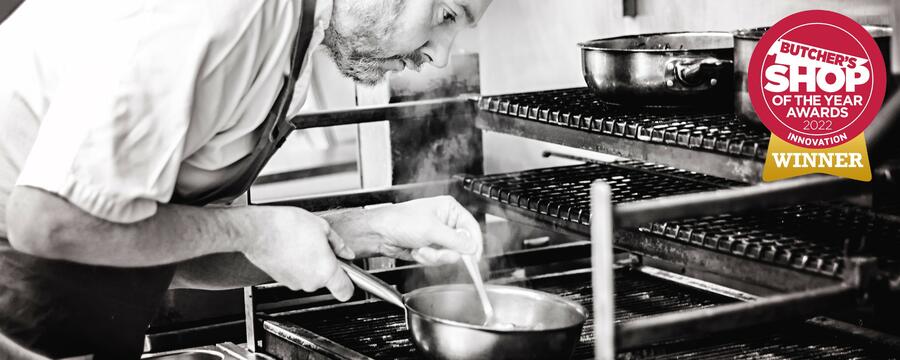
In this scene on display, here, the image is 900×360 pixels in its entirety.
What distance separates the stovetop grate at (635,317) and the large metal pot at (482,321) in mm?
131

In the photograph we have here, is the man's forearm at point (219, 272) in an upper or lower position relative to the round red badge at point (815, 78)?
lower

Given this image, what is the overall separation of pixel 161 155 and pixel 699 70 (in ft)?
Answer: 3.58

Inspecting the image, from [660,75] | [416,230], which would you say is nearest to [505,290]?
[416,230]

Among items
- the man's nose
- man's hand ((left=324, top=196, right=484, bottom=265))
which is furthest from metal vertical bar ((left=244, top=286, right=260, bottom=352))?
the man's nose

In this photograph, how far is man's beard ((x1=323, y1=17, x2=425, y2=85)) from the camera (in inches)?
90.5

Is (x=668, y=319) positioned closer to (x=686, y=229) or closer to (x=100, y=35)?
(x=686, y=229)

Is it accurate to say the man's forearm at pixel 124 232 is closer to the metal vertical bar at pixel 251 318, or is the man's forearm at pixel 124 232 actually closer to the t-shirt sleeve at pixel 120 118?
the t-shirt sleeve at pixel 120 118

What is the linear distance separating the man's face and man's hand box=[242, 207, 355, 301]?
44 cm

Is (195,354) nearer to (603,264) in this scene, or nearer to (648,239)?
(648,239)

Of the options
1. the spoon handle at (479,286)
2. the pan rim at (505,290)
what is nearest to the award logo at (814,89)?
the pan rim at (505,290)

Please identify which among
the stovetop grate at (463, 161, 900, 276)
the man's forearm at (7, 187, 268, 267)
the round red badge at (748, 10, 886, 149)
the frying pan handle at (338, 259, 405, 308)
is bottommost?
the frying pan handle at (338, 259, 405, 308)

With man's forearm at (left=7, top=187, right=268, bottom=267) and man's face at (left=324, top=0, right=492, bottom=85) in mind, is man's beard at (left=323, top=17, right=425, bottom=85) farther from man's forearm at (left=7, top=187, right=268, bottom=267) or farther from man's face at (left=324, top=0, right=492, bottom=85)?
man's forearm at (left=7, top=187, right=268, bottom=267)

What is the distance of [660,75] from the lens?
224 centimetres

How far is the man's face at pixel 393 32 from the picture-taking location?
224cm
